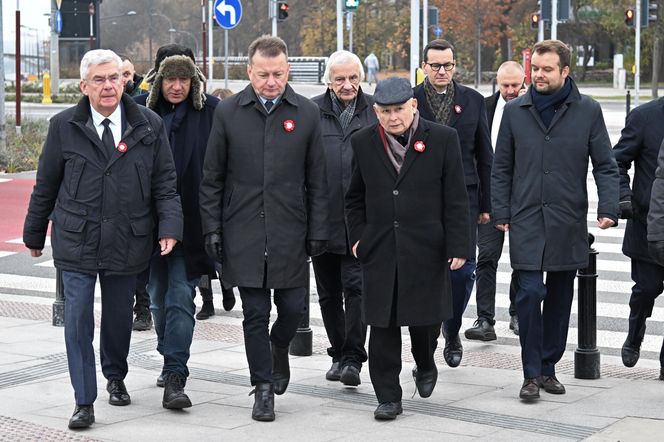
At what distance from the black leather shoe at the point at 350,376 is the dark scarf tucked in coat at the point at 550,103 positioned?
70.9 inches

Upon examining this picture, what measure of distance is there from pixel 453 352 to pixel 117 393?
2.24m

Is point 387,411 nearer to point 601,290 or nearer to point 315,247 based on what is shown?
point 315,247

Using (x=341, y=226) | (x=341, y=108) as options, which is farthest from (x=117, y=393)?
(x=341, y=108)

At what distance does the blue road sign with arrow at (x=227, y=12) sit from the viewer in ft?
88.8

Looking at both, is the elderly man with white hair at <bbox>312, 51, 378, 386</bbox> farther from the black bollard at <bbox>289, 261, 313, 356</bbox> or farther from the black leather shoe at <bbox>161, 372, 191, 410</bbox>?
the black leather shoe at <bbox>161, 372, 191, 410</bbox>

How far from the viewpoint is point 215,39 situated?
9300 centimetres

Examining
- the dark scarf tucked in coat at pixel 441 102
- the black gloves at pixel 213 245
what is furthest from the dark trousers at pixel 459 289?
the black gloves at pixel 213 245

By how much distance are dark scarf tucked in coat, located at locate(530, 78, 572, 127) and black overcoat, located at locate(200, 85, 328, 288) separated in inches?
53.9

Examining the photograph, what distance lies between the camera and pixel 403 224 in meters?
7.11

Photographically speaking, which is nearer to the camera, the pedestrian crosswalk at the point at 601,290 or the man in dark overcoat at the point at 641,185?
the man in dark overcoat at the point at 641,185

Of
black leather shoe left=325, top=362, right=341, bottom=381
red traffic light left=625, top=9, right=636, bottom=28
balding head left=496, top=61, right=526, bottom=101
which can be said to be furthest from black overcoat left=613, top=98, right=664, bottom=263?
red traffic light left=625, top=9, right=636, bottom=28

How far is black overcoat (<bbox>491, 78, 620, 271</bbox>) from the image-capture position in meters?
7.58

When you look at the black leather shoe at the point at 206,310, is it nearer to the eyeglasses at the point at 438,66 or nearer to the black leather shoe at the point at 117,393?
the eyeglasses at the point at 438,66

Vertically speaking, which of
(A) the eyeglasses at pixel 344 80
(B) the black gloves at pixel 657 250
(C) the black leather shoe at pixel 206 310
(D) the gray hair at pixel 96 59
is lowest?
(C) the black leather shoe at pixel 206 310
